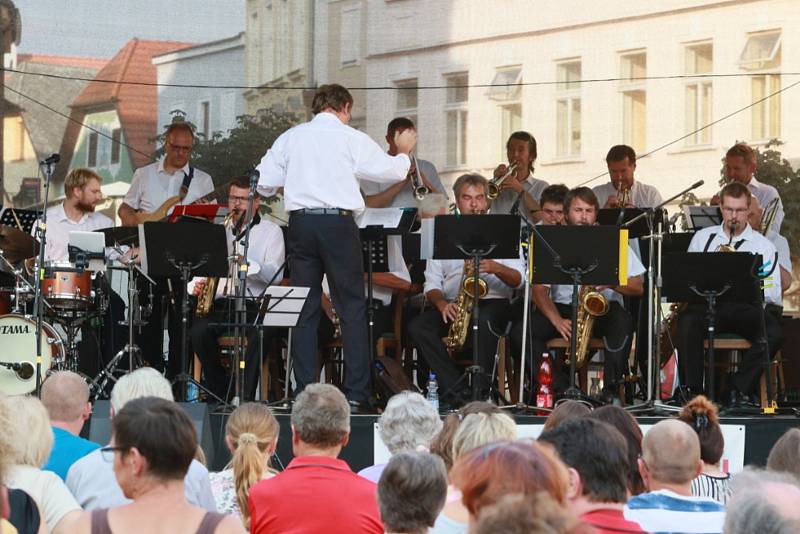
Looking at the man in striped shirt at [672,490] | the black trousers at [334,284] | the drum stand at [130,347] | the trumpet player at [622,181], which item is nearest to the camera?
the man in striped shirt at [672,490]

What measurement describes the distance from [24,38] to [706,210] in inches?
223

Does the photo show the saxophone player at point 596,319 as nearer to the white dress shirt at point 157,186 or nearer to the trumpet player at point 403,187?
the trumpet player at point 403,187

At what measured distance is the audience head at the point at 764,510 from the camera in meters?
2.66

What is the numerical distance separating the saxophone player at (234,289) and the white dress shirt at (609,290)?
69.7 inches

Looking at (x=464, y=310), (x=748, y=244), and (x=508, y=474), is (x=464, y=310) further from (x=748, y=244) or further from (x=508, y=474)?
(x=508, y=474)

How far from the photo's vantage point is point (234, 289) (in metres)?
8.56

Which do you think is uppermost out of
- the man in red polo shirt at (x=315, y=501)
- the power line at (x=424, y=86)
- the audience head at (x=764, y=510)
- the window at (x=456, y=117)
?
the power line at (x=424, y=86)

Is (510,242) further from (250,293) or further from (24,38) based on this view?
(24,38)

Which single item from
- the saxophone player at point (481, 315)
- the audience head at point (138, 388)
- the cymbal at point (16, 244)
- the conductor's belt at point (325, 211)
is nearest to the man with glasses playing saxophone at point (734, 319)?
the saxophone player at point (481, 315)

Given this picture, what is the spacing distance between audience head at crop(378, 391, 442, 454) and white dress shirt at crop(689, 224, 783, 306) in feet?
14.3

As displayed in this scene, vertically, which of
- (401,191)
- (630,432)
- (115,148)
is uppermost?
(115,148)

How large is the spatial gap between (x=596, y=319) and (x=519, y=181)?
177 cm

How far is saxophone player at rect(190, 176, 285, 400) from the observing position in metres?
8.72

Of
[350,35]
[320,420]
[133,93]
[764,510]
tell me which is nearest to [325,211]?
[320,420]
